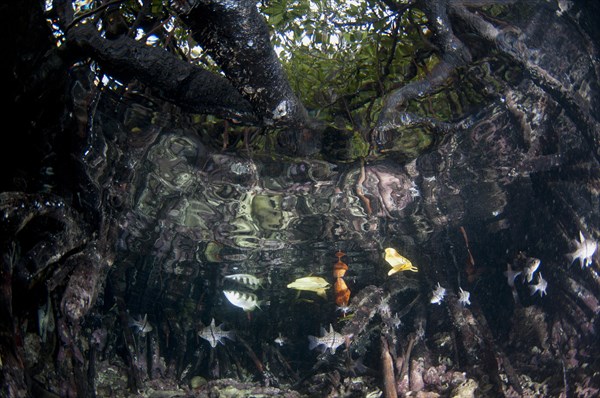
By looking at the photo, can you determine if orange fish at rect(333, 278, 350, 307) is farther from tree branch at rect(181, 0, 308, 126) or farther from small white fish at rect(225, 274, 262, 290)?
tree branch at rect(181, 0, 308, 126)

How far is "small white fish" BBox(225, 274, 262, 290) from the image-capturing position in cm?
1990

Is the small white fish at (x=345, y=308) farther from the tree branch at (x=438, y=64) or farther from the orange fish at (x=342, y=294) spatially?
the tree branch at (x=438, y=64)

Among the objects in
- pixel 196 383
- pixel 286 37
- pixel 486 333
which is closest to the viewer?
pixel 286 37

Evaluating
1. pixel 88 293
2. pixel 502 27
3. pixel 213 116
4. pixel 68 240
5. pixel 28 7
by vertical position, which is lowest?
pixel 88 293

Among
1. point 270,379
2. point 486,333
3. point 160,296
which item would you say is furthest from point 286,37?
point 160,296

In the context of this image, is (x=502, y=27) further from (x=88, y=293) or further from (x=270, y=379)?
(x=270, y=379)

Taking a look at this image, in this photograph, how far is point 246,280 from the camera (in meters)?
21.3

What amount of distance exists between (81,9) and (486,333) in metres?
13.4

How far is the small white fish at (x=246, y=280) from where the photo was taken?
1990cm

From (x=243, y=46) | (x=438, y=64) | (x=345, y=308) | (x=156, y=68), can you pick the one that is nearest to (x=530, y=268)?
(x=345, y=308)

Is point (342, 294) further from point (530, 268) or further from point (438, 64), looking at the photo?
point (438, 64)

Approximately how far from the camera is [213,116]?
22.7ft

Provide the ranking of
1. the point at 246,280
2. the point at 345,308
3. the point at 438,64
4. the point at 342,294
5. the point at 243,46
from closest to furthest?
the point at 243,46
the point at 438,64
the point at 345,308
the point at 342,294
the point at 246,280

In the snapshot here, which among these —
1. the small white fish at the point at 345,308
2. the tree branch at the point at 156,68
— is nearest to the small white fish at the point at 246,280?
the small white fish at the point at 345,308
